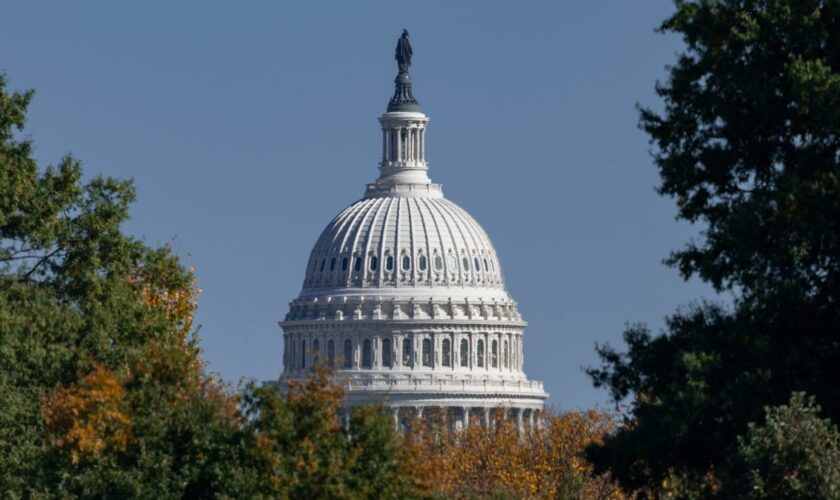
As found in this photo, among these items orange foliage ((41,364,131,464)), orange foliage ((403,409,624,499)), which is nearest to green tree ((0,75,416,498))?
orange foliage ((41,364,131,464))

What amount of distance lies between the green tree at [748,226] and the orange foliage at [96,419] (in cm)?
1006

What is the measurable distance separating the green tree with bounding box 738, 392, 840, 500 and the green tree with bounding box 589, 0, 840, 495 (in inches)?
60.6

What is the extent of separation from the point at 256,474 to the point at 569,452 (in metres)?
70.8

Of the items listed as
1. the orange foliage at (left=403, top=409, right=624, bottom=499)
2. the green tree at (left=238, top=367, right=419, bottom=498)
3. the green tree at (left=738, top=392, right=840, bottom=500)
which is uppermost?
the orange foliage at (left=403, top=409, right=624, bottom=499)

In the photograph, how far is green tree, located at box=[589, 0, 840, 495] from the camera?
61906 mm

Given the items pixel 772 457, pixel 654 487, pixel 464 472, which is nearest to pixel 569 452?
pixel 464 472

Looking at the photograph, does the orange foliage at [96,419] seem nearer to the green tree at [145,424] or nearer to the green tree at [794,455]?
the green tree at [145,424]

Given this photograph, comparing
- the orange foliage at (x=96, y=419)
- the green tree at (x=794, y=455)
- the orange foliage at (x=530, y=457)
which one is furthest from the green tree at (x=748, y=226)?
the orange foliage at (x=530, y=457)

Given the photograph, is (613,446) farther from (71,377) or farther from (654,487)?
(71,377)

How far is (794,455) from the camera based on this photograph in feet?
194

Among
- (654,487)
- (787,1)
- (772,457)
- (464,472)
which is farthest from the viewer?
(464,472)

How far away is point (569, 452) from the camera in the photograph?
440 feet

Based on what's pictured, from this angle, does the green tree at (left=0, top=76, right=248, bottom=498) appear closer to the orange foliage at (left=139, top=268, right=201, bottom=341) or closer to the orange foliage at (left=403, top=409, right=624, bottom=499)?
the orange foliage at (left=139, top=268, right=201, bottom=341)

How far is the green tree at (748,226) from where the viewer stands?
61906 millimetres
